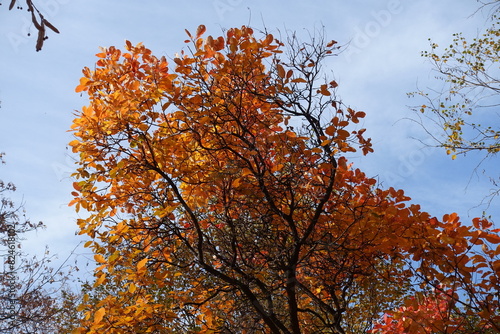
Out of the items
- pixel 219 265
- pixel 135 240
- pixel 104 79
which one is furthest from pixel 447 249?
pixel 104 79

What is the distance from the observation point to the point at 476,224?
4715mm

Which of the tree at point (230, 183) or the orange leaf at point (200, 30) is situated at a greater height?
the orange leaf at point (200, 30)

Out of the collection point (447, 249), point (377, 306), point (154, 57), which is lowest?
point (447, 249)

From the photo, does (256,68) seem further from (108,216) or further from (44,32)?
(44,32)

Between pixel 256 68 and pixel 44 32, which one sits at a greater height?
pixel 256 68

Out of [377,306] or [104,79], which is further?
[377,306]

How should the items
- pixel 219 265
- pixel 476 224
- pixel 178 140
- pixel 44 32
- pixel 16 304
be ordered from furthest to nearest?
pixel 16 304
pixel 219 265
pixel 178 140
pixel 476 224
pixel 44 32

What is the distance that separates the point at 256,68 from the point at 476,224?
2.79 m

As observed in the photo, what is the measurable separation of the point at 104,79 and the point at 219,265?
2599 millimetres

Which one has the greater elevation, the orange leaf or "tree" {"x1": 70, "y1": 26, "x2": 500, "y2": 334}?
the orange leaf

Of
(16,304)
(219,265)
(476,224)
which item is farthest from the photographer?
Answer: (16,304)

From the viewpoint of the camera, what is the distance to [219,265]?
5949 mm

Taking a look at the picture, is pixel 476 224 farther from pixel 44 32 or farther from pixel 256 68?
pixel 44 32

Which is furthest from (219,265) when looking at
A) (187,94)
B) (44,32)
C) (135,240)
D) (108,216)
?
(44,32)
